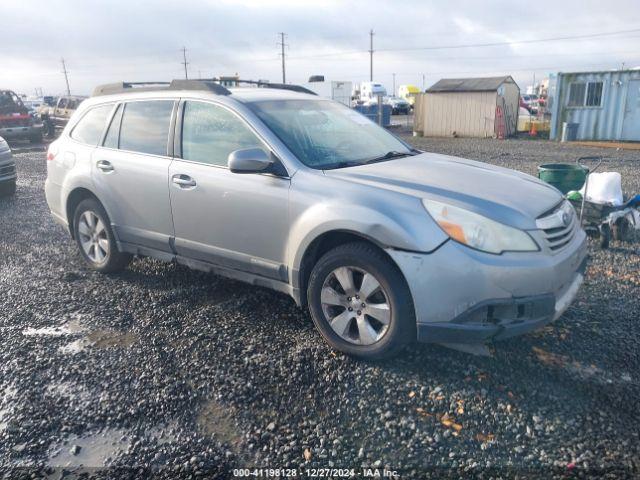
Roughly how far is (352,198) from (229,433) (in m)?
1.59

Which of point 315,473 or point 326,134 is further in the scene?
point 326,134

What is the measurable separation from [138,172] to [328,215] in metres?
2.07

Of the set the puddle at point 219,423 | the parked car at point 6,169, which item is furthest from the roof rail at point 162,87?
the parked car at point 6,169

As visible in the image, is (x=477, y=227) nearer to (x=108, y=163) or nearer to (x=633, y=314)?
A: (x=633, y=314)

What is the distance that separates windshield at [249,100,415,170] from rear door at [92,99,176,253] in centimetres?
102

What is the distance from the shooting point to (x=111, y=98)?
17.5ft

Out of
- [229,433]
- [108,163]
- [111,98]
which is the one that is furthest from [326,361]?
[111,98]

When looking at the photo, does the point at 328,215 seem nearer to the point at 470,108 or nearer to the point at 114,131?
the point at 114,131

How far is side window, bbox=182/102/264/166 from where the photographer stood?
412 centimetres

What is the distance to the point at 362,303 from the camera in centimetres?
350

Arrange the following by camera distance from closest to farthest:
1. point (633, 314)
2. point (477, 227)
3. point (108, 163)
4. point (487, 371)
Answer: point (477, 227) < point (487, 371) < point (633, 314) < point (108, 163)

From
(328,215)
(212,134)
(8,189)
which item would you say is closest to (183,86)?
(212,134)

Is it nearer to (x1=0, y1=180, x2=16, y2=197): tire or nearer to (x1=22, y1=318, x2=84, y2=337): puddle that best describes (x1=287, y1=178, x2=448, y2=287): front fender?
(x1=22, y1=318, x2=84, y2=337): puddle

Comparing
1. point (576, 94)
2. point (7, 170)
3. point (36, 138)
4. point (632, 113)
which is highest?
point (576, 94)
